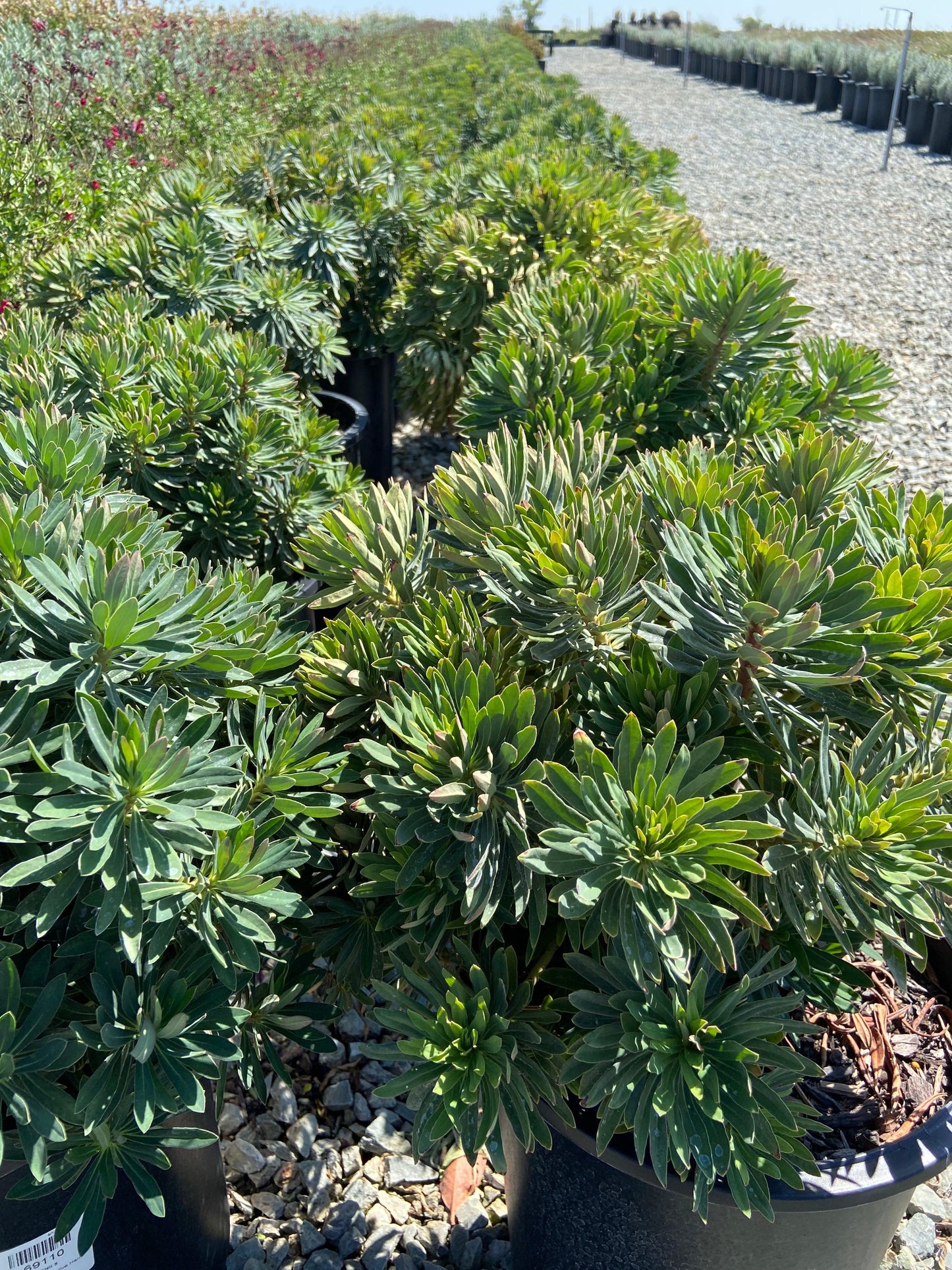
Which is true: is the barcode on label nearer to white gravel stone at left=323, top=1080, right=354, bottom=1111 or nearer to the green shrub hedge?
the green shrub hedge

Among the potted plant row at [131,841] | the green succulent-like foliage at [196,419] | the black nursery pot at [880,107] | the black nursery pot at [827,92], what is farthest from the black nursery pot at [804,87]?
the potted plant row at [131,841]

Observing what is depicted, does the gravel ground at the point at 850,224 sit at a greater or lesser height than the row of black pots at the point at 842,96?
lesser

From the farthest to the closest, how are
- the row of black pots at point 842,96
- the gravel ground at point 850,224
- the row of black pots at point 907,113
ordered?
1. the row of black pots at point 842,96
2. the row of black pots at point 907,113
3. the gravel ground at point 850,224

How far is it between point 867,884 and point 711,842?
23 centimetres

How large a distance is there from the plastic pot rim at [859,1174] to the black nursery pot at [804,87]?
21.5 meters

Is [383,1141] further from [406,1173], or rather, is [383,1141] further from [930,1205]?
[930,1205]

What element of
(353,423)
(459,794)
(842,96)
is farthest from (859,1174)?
(842,96)

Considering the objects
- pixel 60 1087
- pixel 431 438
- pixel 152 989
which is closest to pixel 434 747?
pixel 152 989

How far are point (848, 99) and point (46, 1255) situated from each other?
63.2ft

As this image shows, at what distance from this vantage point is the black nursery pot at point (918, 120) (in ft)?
43.1

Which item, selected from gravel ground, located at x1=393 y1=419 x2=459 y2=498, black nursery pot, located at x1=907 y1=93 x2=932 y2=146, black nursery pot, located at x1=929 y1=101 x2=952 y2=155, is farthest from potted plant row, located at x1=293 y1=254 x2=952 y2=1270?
black nursery pot, located at x1=907 y1=93 x2=932 y2=146

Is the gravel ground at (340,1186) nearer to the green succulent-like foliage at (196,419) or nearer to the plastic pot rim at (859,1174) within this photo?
the plastic pot rim at (859,1174)

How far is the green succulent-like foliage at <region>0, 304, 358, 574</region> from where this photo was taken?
83.8 inches

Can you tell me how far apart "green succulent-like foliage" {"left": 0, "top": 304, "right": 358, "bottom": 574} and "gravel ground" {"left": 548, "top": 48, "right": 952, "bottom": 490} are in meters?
3.17
